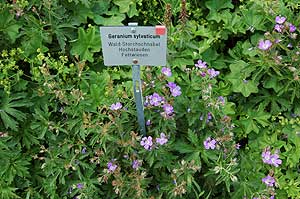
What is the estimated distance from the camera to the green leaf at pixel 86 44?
266 centimetres

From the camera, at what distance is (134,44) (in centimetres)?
204

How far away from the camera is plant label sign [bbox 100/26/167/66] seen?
1.99 metres

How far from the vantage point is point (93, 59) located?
8.82 ft

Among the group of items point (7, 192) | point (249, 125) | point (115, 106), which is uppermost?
point (115, 106)

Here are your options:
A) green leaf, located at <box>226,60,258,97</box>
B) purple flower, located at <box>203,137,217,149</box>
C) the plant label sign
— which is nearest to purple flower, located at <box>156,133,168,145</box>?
purple flower, located at <box>203,137,217,149</box>

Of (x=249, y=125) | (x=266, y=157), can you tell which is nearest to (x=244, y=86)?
(x=249, y=125)

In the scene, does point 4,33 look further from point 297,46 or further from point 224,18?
point 297,46

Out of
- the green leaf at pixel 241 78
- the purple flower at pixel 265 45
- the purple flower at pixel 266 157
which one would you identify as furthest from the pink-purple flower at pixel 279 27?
the purple flower at pixel 266 157

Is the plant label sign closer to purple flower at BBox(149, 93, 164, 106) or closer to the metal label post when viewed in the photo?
the metal label post

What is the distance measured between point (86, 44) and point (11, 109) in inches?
24.3

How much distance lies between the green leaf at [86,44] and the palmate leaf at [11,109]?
43 cm

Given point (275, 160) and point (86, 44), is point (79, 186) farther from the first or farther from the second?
point (275, 160)

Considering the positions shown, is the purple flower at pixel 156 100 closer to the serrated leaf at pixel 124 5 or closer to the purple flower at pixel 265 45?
the purple flower at pixel 265 45

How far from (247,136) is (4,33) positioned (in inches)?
63.8
